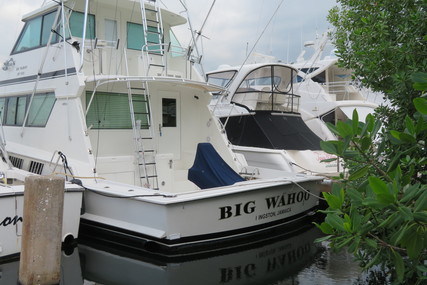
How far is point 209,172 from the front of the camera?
7398 millimetres

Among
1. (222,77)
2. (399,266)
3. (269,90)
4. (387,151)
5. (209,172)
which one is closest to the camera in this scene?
(399,266)

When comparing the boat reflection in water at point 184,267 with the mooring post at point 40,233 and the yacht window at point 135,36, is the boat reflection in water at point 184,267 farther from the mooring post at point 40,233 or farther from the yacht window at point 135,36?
the yacht window at point 135,36

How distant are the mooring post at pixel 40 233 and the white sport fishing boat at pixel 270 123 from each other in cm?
583

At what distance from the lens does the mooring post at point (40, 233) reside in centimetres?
437

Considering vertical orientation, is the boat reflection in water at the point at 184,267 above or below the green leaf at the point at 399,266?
below

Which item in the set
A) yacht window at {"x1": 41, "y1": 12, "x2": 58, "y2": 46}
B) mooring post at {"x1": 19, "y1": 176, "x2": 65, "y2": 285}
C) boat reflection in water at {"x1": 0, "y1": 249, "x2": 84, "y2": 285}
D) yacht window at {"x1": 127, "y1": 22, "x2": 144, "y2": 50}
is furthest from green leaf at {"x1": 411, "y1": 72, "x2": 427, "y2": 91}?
yacht window at {"x1": 41, "y1": 12, "x2": 58, "y2": 46}

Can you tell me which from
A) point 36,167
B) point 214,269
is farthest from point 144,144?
point 214,269

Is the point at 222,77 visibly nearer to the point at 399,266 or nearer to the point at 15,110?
the point at 15,110

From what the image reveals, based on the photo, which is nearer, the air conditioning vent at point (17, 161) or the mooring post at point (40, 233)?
the mooring post at point (40, 233)

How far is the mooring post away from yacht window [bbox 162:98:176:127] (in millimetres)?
4385

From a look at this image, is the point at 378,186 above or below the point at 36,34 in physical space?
below

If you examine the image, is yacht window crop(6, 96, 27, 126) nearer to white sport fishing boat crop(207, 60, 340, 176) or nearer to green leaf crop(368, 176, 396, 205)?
white sport fishing boat crop(207, 60, 340, 176)

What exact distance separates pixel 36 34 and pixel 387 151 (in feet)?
26.1

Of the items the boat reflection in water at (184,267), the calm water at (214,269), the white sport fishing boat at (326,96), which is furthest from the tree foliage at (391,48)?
the white sport fishing boat at (326,96)
